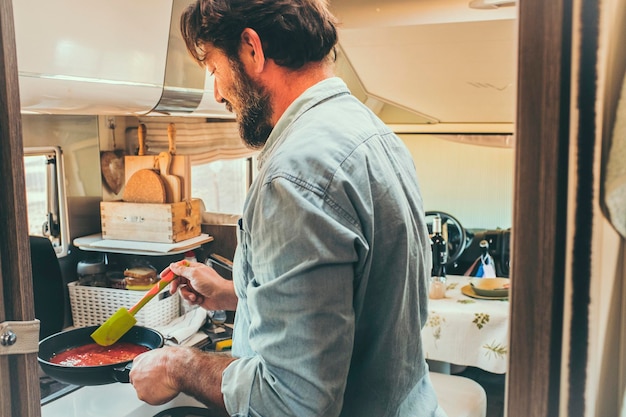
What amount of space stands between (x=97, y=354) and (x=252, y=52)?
0.92 m

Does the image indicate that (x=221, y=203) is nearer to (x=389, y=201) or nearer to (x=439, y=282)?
(x=439, y=282)

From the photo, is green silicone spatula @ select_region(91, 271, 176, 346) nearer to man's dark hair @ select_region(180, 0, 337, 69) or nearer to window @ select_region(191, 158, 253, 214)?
man's dark hair @ select_region(180, 0, 337, 69)

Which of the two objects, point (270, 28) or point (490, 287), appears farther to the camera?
point (490, 287)

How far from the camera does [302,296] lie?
2.36ft

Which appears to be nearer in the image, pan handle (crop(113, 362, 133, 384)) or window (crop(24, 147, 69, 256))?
pan handle (crop(113, 362, 133, 384))

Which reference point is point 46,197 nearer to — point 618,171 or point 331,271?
point 331,271

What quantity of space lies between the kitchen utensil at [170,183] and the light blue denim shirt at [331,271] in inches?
47.5

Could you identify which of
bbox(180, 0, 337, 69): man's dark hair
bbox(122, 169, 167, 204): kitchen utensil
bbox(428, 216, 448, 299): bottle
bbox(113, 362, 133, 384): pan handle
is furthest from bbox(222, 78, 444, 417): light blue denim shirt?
bbox(428, 216, 448, 299): bottle

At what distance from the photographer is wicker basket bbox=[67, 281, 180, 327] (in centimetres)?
192

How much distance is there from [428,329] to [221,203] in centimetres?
134

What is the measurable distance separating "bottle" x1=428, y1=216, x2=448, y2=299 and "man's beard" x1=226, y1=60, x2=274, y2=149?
1292mm

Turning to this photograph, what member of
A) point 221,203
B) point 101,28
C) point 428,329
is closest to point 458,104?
point 428,329

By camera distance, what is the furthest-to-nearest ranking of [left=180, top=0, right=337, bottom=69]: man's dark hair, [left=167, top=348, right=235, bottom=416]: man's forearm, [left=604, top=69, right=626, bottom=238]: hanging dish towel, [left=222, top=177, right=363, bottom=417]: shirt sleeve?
[left=180, top=0, right=337, bottom=69]: man's dark hair → [left=167, top=348, right=235, bottom=416]: man's forearm → [left=222, top=177, right=363, bottom=417]: shirt sleeve → [left=604, top=69, right=626, bottom=238]: hanging dish towel

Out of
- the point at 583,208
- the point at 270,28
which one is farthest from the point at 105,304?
the point at 583,208
